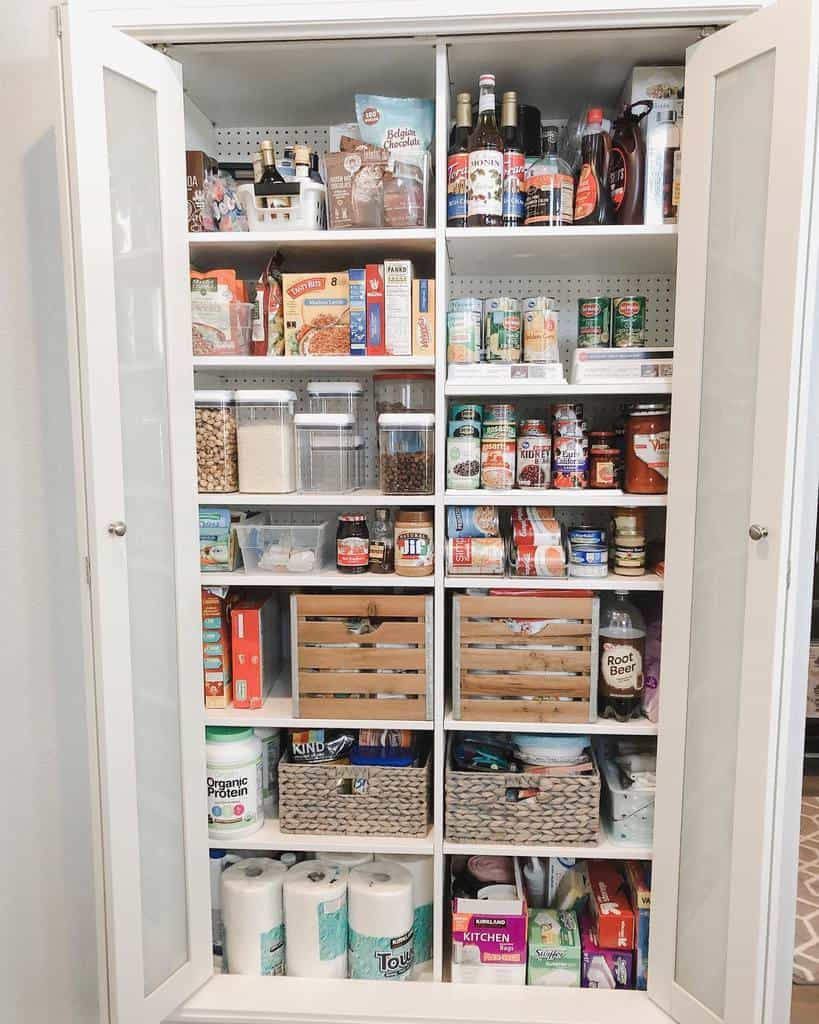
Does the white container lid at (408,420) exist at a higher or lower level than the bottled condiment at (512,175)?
lower

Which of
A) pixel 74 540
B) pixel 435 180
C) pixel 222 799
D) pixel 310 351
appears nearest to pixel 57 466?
→ pixel 74 540

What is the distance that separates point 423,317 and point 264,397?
400 millimetres

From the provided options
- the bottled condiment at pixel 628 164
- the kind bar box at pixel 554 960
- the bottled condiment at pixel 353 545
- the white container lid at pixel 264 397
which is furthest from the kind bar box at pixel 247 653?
the bottled condiment at pixel 628 164

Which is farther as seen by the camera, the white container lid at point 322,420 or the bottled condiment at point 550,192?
the white container lid at point 322,420

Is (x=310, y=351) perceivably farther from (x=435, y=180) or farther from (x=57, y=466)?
(x=57, y=466)

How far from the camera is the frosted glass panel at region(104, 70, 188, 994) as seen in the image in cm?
142

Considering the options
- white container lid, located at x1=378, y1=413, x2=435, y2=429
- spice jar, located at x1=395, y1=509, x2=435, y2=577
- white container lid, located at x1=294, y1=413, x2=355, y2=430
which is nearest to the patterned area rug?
spice jar, located at x1=395, y1=509, x2=435, y2=577

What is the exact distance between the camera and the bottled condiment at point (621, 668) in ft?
5.59

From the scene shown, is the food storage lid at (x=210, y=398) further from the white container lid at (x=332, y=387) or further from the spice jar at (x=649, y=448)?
the spice jar at (x=649, y=448)

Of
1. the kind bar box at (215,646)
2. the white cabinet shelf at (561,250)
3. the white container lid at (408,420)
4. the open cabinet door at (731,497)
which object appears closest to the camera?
the open cabinet door at (731,497)

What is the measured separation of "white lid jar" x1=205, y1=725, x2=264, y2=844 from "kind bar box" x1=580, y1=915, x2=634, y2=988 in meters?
0.84

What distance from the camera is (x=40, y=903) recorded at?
1472 millimetres

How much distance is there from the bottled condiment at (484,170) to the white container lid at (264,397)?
0.55 metres

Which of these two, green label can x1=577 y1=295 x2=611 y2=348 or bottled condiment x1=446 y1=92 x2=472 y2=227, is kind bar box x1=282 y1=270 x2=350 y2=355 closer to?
bottled condiment x1=446 y1=92 x2=472 y2=227
